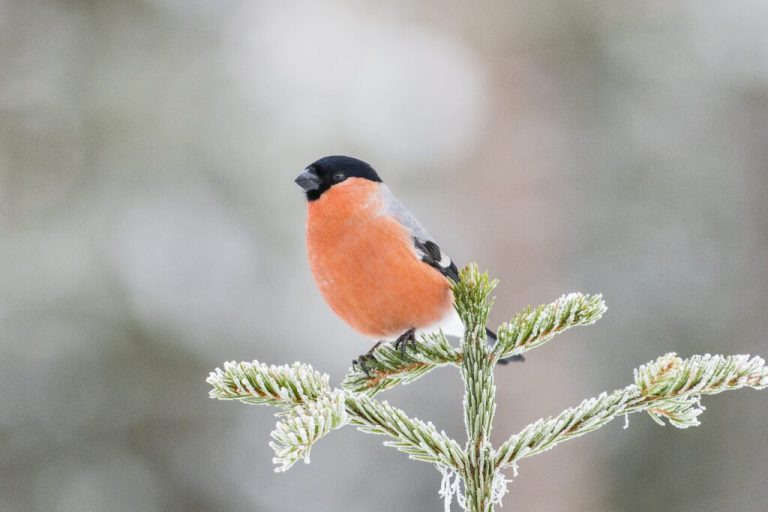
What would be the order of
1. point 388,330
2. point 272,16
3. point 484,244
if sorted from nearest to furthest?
point 388,330 → point 484,244 → point 272,16

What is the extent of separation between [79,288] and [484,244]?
2926mm

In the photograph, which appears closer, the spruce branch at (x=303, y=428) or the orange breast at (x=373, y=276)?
the spruce branch at (x=303, y=428)

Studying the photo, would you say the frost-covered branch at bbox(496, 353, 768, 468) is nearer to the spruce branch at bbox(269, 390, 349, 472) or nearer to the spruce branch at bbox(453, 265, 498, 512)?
the spruce branch at bbox(453, 265, 498, 512)

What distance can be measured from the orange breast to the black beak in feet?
0.56

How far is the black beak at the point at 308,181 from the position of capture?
2.87 metres

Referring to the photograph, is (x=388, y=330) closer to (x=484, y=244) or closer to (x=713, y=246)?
(x=484, y=244)

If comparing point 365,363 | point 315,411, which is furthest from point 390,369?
point 315,411

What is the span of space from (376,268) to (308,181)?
0.50 meters

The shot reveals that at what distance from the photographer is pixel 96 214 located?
6383 millimetres

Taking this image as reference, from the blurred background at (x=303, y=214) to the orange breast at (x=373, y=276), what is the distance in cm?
270

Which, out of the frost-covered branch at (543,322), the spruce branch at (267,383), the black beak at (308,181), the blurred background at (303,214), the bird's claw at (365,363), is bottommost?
the spruce branch at (267,383)

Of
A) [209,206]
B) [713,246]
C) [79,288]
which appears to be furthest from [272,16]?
[713,246]

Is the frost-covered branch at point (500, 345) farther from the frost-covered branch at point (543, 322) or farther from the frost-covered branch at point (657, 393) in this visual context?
the frost-covered branch at point (657, 393)

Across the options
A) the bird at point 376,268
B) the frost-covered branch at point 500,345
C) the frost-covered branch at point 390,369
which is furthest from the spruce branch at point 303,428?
the bird at point 376,268
